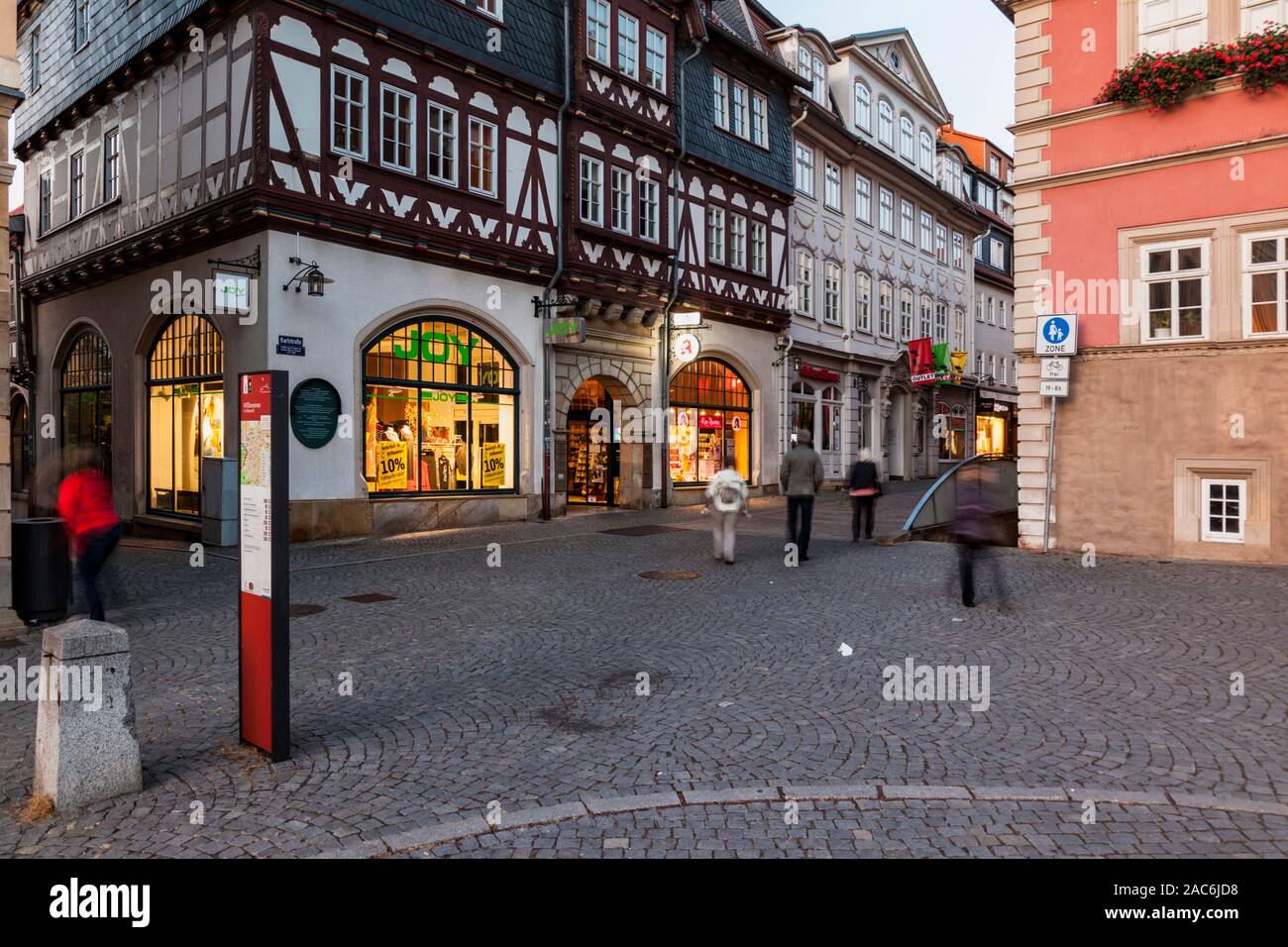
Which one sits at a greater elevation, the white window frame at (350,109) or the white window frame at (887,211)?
the white window frame at (887,211)

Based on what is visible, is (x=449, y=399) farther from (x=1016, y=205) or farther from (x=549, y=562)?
(x=1016, y=205)

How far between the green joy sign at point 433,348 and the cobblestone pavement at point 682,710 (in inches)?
267

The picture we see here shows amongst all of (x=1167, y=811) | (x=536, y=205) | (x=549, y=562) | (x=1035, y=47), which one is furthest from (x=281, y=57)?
(x=1167, y=811)

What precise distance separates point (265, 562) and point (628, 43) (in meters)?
19.7

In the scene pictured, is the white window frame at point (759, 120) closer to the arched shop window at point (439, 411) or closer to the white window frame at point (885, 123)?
the white window frame at point (885, 123)

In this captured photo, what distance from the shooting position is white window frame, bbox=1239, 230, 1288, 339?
490 inches

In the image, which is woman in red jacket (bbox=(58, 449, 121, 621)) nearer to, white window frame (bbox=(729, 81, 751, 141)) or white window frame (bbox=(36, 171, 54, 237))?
white window frame (bbox=(36, 171, 54, 237))

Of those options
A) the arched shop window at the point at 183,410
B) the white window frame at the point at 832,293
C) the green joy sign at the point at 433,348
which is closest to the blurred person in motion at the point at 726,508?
the green joy sign at the point at 433,348

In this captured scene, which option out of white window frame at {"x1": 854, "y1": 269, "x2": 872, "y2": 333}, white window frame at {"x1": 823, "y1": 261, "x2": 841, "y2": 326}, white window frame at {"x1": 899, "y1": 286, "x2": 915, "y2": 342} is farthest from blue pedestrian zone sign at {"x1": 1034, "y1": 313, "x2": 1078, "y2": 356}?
white window frame at {"x1": 899, "y1": 286, "x2": 915, "y2": 342}

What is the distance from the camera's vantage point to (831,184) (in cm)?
3022

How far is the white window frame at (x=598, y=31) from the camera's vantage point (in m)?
20.1

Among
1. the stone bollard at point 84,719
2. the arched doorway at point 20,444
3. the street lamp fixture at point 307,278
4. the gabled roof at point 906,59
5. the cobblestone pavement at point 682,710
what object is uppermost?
the gabled roof at point 906,59

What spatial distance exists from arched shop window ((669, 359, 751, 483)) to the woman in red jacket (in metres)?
16.3

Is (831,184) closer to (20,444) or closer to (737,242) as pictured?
(737,242)
